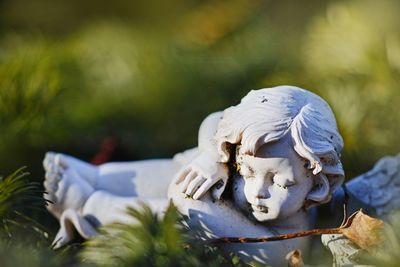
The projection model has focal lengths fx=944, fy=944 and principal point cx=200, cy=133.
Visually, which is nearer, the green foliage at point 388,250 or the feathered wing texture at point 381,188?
the green foliage at point 388,250

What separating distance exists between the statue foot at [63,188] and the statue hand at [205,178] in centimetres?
10

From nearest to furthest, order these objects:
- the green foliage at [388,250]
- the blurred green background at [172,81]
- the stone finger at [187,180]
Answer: the green foliage at [388,250], the stone finger at [187,180], the blurred green background at [172,81]

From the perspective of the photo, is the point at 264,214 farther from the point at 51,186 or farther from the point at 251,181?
the point at 51,186

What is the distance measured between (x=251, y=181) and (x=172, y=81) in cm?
48

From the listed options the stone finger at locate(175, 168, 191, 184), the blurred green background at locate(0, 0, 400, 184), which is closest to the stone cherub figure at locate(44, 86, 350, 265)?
the stone finger at locate(175, 168, 191, 184)

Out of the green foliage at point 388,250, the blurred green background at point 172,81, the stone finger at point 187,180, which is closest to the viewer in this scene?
the green foliage at point 388,250

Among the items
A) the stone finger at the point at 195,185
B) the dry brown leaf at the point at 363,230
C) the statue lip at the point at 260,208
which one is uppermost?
the stone finger at the point at 195,185

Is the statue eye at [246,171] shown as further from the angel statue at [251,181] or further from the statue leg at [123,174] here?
the statue leg at [123,174]

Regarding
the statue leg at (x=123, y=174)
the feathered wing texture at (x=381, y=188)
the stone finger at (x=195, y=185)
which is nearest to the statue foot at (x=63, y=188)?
the statue leg at (x=123, y=174)

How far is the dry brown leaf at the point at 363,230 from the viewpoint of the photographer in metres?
0.63

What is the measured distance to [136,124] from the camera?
1.09 m

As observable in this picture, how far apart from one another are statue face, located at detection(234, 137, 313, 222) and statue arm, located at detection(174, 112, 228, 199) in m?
0.02

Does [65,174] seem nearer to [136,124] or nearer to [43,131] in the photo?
[43,131]

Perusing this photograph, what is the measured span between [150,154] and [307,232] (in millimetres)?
386
